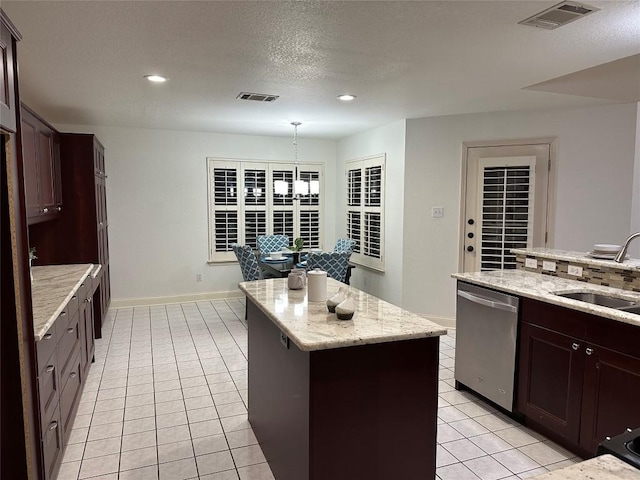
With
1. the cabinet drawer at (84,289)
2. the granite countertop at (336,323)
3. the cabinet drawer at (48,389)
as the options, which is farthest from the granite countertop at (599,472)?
the cabinet drawer at (84,289)

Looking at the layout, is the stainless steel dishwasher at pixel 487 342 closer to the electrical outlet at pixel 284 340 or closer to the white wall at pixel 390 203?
the electrical outlet at pixel 284 340

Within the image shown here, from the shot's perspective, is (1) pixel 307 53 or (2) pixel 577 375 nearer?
(2) pixel 577 375

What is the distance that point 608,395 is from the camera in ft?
7.65

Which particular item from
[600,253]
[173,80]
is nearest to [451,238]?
[600,253]

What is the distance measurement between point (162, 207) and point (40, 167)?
2.53 m

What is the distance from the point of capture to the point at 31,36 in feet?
8.45

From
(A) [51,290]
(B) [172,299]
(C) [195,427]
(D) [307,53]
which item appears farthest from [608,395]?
(B) [172,299]

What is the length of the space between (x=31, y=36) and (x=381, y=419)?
2906 millimetres

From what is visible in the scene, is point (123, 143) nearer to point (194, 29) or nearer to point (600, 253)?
point (194, 29)

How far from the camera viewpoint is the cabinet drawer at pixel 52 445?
6.97 ft

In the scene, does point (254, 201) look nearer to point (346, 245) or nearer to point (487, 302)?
point (346, 245)

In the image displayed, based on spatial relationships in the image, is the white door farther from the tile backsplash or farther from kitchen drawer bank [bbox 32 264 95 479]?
kitchen drawer bank [bbox 32 264 95 479]

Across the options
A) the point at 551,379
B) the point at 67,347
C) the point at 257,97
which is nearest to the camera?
the point at 551,379

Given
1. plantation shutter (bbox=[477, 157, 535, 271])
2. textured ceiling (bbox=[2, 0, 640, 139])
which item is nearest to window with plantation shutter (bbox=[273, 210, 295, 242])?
textured ceiling (bbox=[2, 0, 640, 139])
